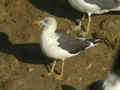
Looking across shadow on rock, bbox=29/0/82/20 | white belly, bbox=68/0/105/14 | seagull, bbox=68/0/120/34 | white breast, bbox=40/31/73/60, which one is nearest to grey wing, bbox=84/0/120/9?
seagull, bbox=68/0/120/34

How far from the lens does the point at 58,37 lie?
23.6 ft

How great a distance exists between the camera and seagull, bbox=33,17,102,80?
23.2 feet

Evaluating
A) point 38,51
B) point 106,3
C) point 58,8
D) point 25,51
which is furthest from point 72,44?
point 58,8

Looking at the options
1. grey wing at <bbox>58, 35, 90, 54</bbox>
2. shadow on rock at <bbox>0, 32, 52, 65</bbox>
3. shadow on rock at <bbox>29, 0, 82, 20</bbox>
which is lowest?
shadow on rock at <bbox>0, 32, 52, 65</bbox>

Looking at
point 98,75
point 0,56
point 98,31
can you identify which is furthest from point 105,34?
point 0,56

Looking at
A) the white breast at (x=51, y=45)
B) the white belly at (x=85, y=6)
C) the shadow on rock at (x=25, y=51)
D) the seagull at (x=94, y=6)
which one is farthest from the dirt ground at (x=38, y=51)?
the white breast at (x=51, y=45)

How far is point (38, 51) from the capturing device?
27.3ft

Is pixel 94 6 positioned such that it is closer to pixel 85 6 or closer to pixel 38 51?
pixel 85 6

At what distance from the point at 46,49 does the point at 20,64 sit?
1012mm

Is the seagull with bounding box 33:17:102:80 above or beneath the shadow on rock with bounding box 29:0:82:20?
above

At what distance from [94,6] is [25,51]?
231cm

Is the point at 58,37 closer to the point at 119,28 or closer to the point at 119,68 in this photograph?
the point at 119,28

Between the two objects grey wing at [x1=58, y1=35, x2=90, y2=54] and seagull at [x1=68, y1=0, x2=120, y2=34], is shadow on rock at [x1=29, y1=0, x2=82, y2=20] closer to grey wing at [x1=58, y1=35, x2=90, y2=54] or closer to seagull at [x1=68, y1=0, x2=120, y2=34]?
seagull at [x1=68, y1=0, x2=120, y2=34]

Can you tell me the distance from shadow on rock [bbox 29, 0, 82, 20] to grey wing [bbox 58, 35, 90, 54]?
2.26 meters
